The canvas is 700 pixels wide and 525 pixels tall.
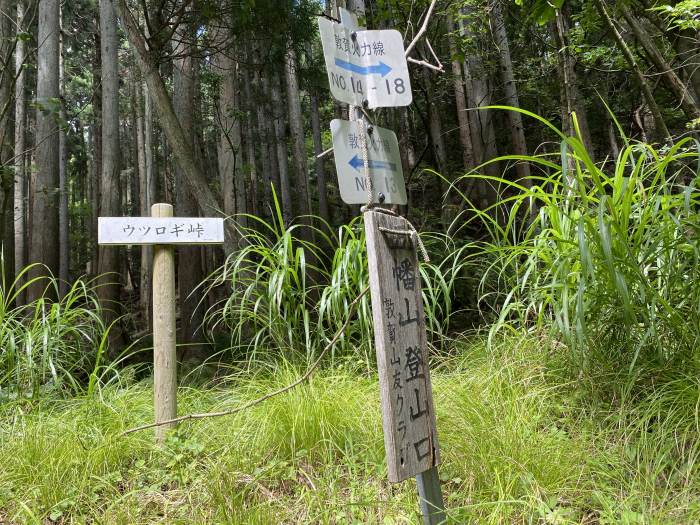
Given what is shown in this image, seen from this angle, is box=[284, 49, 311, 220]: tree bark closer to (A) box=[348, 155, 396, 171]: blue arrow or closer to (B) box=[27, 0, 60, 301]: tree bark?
(B) box=[27, 0, 60, 301]: tree bark

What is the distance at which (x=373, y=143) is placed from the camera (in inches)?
67.5

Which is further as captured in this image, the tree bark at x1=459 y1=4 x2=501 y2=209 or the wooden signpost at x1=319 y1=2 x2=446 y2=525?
the tree bark at x1=459 y1=4 x2=501 y2=209

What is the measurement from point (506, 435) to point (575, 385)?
525mm

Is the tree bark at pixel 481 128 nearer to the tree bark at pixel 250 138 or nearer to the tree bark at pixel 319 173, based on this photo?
the tree bark at pixel 319 173

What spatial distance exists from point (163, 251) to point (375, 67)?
1.55m

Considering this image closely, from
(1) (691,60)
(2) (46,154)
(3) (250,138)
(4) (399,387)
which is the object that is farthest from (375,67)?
(3) (250,138)

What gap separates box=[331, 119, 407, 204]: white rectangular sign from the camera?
1606 mm

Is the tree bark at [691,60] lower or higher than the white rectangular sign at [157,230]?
higher

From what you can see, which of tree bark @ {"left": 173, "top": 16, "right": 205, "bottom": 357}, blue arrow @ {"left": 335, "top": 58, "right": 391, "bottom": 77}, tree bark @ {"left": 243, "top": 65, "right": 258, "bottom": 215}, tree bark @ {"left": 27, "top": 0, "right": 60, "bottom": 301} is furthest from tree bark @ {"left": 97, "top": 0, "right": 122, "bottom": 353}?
blue arrow @ {"left": 335, "top": 58, "right": 391, "bottom": 77}

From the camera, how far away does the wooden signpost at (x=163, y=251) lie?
2588mm

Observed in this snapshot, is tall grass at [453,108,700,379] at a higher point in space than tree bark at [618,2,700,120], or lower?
lower

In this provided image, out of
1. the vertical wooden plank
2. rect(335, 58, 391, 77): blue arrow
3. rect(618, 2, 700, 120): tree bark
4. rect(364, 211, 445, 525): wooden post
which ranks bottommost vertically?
the vertical wooden plank

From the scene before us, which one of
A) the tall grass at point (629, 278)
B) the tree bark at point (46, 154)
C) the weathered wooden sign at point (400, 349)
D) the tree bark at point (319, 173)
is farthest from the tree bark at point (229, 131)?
the weathered wooden sign at point (400, 349)

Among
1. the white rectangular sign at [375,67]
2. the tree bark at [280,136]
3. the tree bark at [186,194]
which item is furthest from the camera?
the tree bark at [280,136]
